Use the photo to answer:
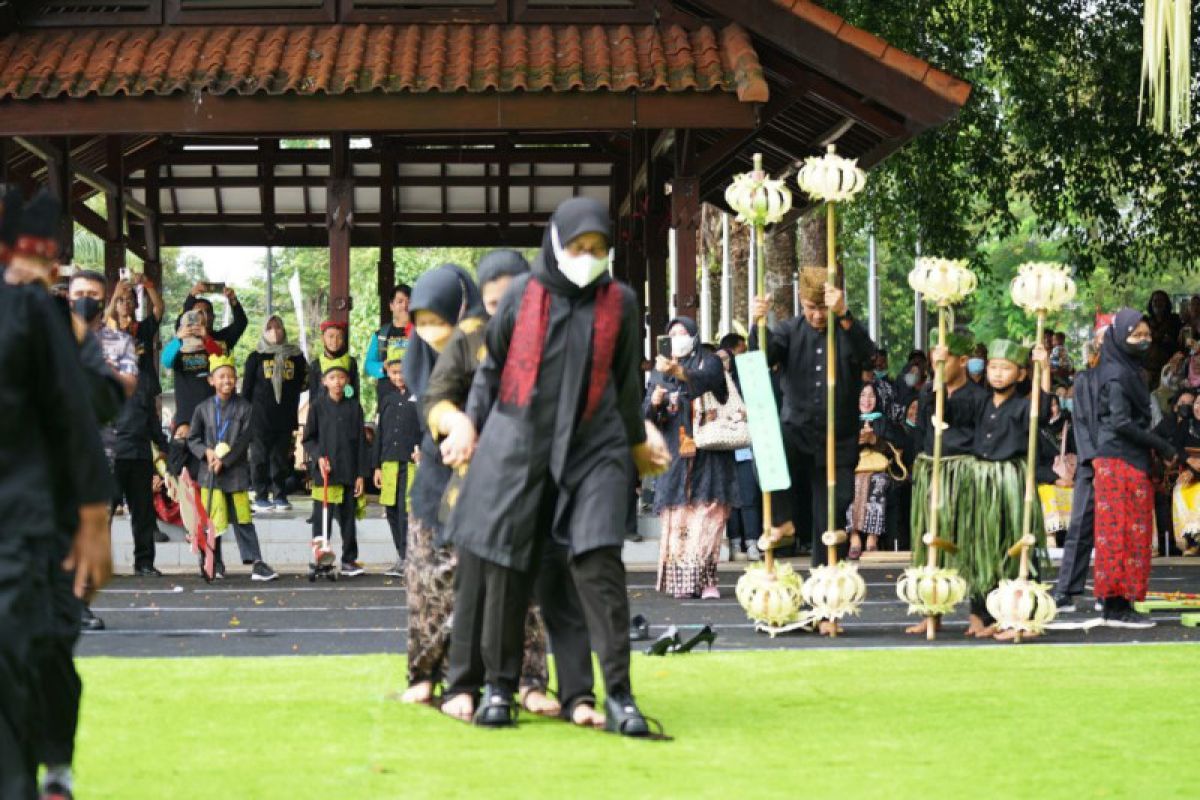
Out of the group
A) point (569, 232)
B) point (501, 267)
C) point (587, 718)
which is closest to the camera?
point (569, 232)

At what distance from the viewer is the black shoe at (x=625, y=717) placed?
28.4 feet

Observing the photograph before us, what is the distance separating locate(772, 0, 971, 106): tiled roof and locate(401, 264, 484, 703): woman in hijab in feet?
33.6

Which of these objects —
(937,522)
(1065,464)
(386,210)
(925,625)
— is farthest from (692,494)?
(386,210)

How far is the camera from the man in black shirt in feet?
46.0

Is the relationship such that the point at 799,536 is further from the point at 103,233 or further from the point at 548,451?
the point at 548,451

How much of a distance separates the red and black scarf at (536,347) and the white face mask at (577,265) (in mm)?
139

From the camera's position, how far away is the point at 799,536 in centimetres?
2059

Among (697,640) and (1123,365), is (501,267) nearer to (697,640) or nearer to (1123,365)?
(697,640)

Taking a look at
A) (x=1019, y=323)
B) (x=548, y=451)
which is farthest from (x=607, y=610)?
(x=1019, y=323)

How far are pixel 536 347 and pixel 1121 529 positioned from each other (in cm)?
680

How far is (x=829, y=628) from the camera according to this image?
13.3m

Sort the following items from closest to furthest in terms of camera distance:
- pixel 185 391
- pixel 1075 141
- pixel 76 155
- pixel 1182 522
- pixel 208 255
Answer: pixel 185 391
pixel 1182 522
pixel 76 155
pixel 1075 141
pixel 208 255

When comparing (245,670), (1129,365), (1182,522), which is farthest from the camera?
(1182,522)

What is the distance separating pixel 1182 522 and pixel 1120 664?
951 cm
